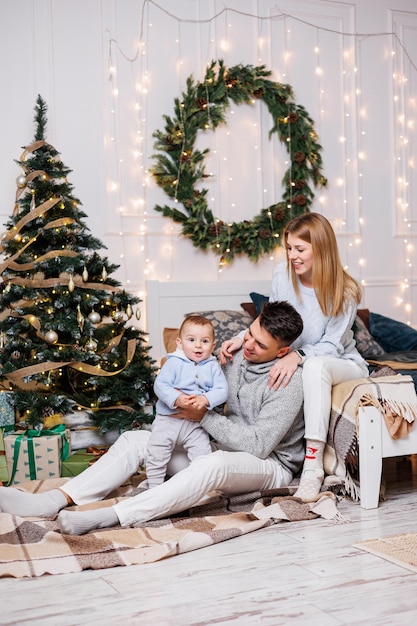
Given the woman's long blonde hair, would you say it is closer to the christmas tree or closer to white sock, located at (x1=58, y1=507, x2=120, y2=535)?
the christmas tree

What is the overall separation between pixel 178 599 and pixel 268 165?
305cm

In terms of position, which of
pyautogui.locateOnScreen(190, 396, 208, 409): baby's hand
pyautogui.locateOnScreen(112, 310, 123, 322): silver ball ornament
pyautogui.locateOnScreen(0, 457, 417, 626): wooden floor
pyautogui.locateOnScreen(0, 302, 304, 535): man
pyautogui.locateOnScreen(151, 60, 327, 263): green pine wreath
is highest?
pyautogui.locateOnScreen(151, 60, 327, 263): green pine wreath

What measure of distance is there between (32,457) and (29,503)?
0.60 meters

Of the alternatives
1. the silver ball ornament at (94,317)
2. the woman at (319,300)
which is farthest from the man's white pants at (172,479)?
the silver ball ornament at (94,317)

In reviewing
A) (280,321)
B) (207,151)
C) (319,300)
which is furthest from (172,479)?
(207,151)

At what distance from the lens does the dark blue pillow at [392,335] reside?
13.2ft

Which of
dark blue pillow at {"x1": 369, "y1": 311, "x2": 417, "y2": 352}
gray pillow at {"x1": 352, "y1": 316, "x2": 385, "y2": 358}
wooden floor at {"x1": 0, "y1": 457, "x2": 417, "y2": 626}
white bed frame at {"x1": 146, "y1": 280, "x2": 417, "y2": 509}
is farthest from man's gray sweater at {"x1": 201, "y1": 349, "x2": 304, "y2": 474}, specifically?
dark blue pillow at {"x1": 369, "y1": 311, "x2": 417, "y2": 352}

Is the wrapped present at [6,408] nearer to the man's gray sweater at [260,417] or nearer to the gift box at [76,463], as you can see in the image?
the gift box at [76,463]

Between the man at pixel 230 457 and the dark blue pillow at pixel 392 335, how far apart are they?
146 centimetres

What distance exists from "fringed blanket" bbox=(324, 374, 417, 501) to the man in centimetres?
13

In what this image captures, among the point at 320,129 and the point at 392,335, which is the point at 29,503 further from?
the point at 320,129

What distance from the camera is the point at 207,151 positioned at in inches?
165

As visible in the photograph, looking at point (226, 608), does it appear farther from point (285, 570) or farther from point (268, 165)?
point (268, 165)

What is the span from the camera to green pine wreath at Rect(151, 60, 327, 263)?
4098 millimetres
